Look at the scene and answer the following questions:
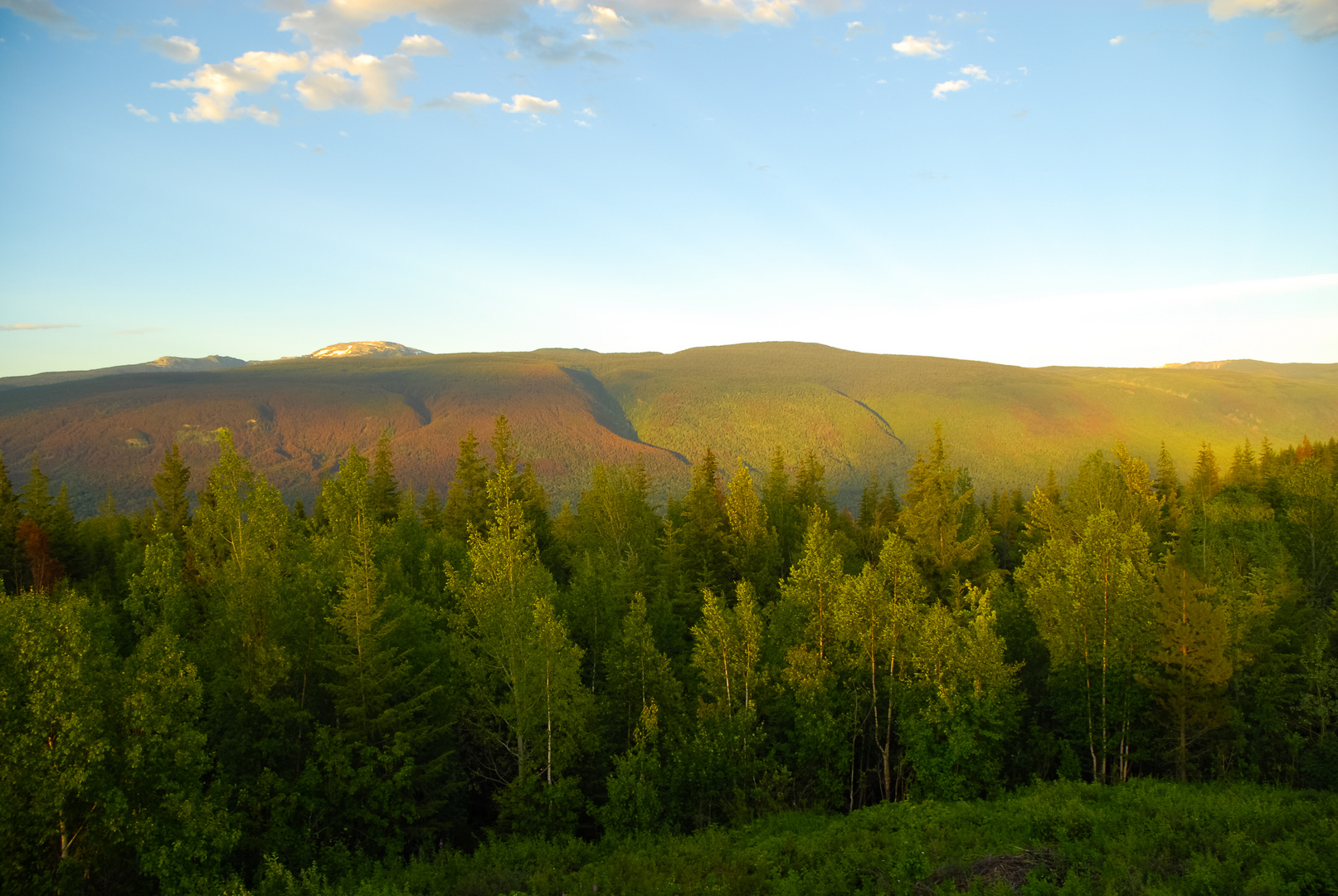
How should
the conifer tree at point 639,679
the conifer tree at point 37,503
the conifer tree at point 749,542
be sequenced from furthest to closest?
the conifer tree at point 37,503 < the conifer tree at point 749,542 < the conifer tree at point 639,679

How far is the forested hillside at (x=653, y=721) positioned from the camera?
60.1 feet

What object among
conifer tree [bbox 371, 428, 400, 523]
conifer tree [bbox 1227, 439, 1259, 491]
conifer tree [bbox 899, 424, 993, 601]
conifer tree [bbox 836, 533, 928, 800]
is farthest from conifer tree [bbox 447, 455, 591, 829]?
conifer tree [bbox 1227, 439, 1259, 491]

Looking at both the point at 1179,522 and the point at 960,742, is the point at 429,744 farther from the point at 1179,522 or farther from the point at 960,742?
the point at 1179,522

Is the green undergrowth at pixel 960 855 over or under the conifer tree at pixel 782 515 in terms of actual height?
under

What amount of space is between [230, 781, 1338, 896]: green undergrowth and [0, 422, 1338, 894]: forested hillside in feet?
0.47

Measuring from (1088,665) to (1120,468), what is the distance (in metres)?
38.1

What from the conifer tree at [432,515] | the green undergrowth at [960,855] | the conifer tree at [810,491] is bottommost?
the green undergrowth at [960,855]

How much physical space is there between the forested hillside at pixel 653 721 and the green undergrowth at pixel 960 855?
0.14 m

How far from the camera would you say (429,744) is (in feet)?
96.5

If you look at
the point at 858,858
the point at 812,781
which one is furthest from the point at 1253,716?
the point at 858,858

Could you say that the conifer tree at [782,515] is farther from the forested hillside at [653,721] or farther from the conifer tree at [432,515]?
the conifer tree at [432,515]

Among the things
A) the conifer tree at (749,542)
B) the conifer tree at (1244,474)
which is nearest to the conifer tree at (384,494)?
the conifer tree at (749,542)

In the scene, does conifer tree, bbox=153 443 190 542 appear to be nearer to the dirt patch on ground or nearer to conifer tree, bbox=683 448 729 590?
conifer tree, bbox=683 448 729 590

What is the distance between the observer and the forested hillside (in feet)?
60.1
